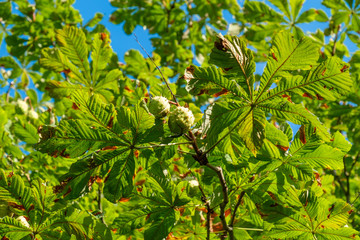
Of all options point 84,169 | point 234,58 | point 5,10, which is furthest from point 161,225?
point 5,10

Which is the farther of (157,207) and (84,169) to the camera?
(157,207)

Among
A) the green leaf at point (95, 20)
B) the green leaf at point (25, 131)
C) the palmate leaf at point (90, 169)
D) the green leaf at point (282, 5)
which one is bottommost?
the palmate leaf at point (90, 169)

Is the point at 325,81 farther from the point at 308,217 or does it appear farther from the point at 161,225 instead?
the point at 161,225

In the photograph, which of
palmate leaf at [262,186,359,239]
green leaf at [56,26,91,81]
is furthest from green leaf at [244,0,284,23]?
palmate leaf at [262,186,359,239]

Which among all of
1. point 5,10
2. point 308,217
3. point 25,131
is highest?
point 5,10

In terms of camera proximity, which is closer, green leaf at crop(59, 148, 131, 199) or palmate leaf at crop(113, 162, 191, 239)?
green leaf at crop(59, 148, 131, 199)

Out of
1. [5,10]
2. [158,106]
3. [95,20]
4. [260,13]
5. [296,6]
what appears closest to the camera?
[158,106]

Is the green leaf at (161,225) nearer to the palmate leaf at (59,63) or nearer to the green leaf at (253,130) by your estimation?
the green leaf at (253,130)

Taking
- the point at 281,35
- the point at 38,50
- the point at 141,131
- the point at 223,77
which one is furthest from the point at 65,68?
the point at 38,50

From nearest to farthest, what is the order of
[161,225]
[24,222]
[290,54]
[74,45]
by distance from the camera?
[290,54], [161,225], [24,222], [74,45]

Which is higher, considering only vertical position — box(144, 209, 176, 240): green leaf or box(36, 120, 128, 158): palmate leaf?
box(36, 120, 128, 158): palmate leaf

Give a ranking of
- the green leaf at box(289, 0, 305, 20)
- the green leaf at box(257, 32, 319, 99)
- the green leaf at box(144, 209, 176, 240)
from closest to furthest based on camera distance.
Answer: the green leaf at box(257, 32, 319, 99)
the green leaf at box(144, 209, 176, 240)
the green leaf at box(289, 0, 305, 20)

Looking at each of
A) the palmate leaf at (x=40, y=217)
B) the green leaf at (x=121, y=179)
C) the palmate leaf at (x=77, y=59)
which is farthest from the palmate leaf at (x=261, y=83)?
the palmate leaf at (x=77, y=59)

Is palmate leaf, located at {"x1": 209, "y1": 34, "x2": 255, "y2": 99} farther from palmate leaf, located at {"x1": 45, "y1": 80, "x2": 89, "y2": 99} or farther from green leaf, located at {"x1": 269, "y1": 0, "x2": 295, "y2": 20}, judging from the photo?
green leaf, located at {"x1": 269, "y1": 0, "x2": 295, "y2": 20}
